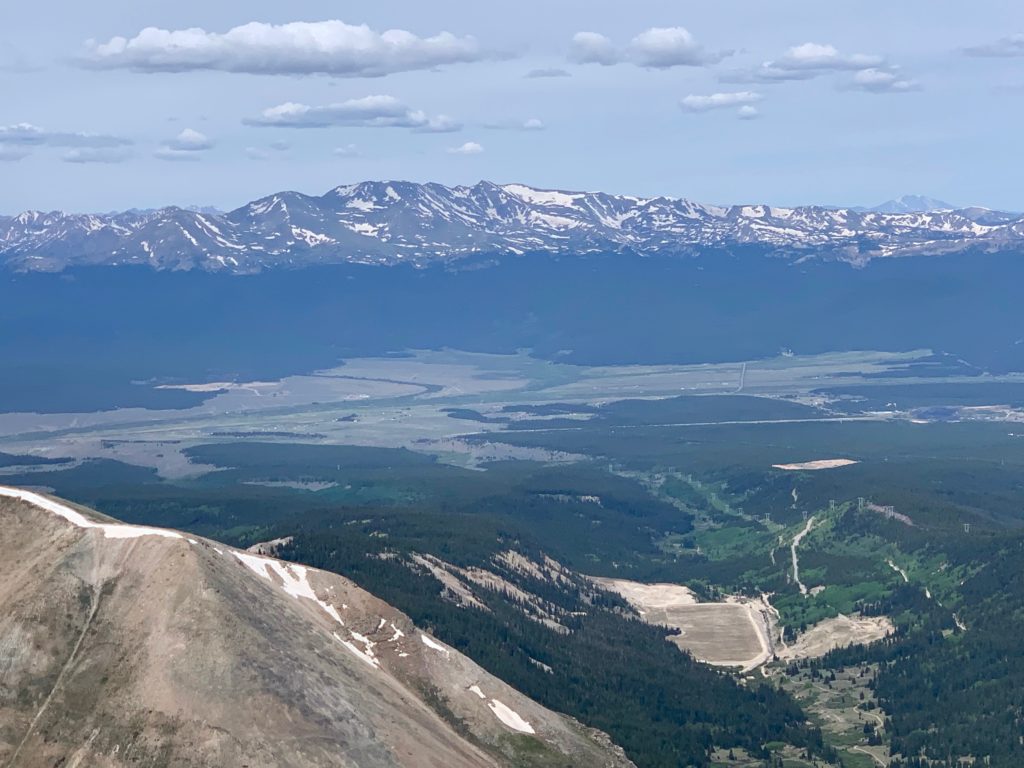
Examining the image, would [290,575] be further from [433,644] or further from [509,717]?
[509,717]

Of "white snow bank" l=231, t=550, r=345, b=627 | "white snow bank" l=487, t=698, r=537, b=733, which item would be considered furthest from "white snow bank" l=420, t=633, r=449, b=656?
"white snow bank" l=231, t=550, r=345, b=627

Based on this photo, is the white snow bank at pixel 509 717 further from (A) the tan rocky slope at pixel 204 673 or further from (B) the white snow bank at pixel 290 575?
(B) the white snow bank at pixel 290 575

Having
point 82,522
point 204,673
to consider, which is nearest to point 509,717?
point 204,673

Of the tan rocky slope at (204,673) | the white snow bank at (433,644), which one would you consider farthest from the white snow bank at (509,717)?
the white snow bank at (433,644)

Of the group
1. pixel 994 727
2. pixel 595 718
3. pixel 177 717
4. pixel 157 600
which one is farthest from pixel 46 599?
pixel 994 727

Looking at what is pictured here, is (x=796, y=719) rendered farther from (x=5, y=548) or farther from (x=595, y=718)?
(x=5, y=548)

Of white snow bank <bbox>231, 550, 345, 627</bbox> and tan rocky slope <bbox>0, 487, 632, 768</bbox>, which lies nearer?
tan rocky slope <bbox>0, 487, 632, 768</bbox>

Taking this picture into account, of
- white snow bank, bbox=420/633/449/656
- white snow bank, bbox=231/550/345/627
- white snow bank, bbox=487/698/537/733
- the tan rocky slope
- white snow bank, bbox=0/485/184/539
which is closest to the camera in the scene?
the tan rocky slope

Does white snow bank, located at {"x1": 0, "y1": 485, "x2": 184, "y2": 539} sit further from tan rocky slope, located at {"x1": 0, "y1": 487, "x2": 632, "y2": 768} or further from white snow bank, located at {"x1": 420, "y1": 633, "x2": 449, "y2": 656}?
white snow bank, located at {"x1": 420, "y1": 633, "x2": 449, "y2": 656}
